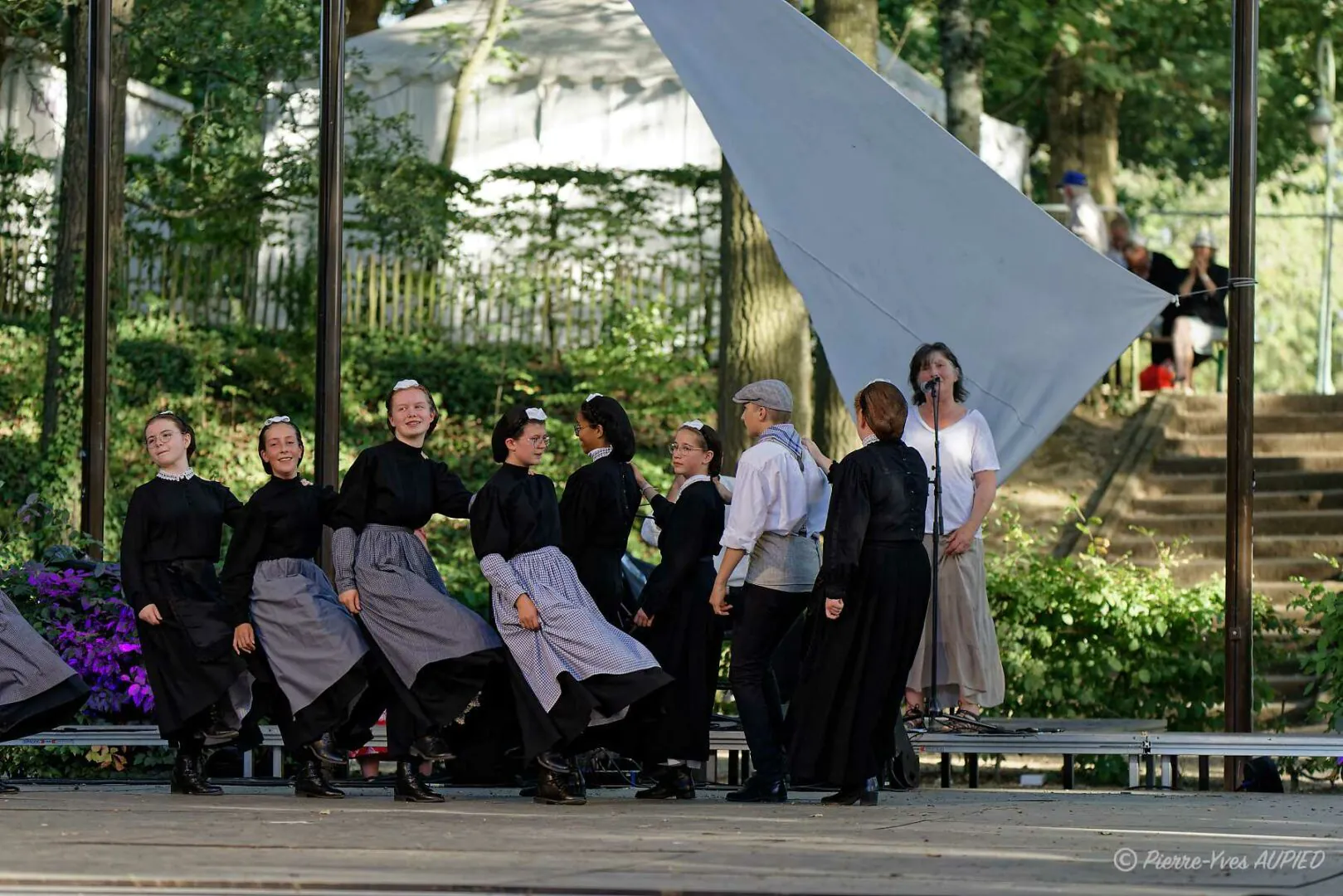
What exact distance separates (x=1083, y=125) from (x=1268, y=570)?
10.0 metres

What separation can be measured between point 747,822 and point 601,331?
546 inches

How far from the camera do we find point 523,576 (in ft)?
29.4

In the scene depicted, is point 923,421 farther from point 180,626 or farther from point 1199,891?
point 1199,891

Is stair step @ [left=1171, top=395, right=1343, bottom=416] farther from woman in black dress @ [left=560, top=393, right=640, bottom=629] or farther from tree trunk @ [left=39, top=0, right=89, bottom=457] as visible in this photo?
woman in black dress @ [left=560, top=393, right=640, bottom=629]

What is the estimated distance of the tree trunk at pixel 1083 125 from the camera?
24.5 m

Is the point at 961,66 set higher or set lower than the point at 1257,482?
higher

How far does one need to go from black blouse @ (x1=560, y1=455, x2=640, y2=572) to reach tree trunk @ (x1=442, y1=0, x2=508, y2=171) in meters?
13.2

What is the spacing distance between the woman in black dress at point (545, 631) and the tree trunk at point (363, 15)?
58.5ft

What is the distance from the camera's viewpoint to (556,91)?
73.7 ft

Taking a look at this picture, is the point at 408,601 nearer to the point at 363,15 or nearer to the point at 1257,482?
the point at 1257,482

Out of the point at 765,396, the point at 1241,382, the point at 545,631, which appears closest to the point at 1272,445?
the point at 1241,382

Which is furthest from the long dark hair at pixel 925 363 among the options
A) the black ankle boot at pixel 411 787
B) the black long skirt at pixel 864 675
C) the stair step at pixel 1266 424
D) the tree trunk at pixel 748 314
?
the stair step at pixel 1266 424

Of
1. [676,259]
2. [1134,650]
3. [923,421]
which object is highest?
[676,259]

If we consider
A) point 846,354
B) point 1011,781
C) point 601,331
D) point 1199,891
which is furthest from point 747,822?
point 601,331
